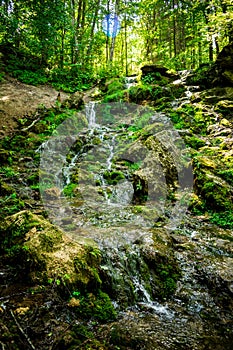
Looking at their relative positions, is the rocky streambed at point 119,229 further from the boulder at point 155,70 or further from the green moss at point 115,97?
the boulder at point 155,70

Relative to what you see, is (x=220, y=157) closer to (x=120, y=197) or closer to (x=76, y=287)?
(x=120, y=197)

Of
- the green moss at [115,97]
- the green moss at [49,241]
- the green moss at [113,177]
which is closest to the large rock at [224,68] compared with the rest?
the green moss at [115,97]

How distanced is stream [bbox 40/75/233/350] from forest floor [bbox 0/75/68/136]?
187 cm

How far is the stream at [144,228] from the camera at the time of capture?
368cm

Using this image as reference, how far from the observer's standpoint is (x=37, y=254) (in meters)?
3.70

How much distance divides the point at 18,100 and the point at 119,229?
8951 millimetres

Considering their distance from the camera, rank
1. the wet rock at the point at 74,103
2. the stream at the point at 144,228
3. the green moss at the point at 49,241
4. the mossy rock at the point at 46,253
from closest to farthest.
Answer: the mossy rock at the point at 46,253, the stream at the point at 144,228, the green moss at the point at 49,241, the wet rock at the point at 74,103

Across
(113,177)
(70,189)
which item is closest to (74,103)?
(113,177)

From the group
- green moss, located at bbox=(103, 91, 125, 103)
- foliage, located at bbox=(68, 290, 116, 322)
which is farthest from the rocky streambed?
green moss, located at bbox=(103, 91, 125, 103)

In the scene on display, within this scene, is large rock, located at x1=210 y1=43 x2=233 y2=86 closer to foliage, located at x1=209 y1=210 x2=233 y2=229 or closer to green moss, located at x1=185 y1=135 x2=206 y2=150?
green moss, located at x1=185 y1=135 x2=206 y2=150

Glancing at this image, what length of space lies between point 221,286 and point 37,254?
3228mm

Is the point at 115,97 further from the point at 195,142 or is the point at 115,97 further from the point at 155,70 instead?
the point at 195,142

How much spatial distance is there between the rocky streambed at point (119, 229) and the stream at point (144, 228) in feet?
0.08

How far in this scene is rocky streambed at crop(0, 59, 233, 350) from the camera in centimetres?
329
